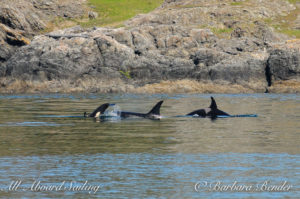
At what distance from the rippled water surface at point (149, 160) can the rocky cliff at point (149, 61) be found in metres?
51.4

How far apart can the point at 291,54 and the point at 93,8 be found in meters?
49.3

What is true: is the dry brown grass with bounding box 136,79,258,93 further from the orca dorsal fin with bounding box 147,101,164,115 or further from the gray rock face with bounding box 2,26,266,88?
the orca dorsal fin with bounding box 147,101,164,115

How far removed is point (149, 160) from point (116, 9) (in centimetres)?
10148

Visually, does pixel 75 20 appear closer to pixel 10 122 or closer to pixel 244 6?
pixel 244 6

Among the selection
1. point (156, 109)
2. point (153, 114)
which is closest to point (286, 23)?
point (153, 114)

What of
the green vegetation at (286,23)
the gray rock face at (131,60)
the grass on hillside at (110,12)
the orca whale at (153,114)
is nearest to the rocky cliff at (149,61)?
→ the gray rock face at (131,60)

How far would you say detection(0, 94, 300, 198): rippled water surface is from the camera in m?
14.1

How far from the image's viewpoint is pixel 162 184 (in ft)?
48.3

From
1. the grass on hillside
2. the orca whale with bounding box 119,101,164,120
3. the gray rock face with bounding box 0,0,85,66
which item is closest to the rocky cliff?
the gray rock face with bounding box 0,0,85,66

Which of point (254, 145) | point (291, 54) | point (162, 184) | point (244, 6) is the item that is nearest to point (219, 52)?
point (291, 54)

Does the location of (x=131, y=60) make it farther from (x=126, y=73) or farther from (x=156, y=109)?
(x=156, y=109)

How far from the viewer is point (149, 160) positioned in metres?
18.2

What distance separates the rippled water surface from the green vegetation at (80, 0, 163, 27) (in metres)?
77.0

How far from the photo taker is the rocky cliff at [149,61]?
81125 millimetres
